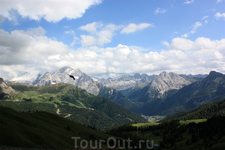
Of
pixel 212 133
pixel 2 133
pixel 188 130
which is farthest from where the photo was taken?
pixel 188 130

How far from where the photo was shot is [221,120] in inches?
6895

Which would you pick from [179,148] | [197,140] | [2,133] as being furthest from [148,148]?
[2,133]

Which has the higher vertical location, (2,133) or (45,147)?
(2,133)

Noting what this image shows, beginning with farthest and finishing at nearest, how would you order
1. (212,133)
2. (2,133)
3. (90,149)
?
(212,133)
(2,133)
(90,149)

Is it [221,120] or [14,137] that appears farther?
[221,120]

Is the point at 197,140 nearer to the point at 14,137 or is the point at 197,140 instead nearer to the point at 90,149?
the point at 90,149

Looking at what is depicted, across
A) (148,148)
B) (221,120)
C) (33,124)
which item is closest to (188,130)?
(221,120)

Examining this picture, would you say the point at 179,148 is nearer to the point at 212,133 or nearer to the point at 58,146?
the point at 212,133

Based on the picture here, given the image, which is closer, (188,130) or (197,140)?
(197,140)

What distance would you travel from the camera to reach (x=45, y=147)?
78.2 meters

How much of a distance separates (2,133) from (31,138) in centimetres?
1496

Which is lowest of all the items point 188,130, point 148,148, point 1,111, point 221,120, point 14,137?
point 148,148

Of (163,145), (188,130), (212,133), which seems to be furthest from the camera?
(188,130)

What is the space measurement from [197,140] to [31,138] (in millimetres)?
162492
